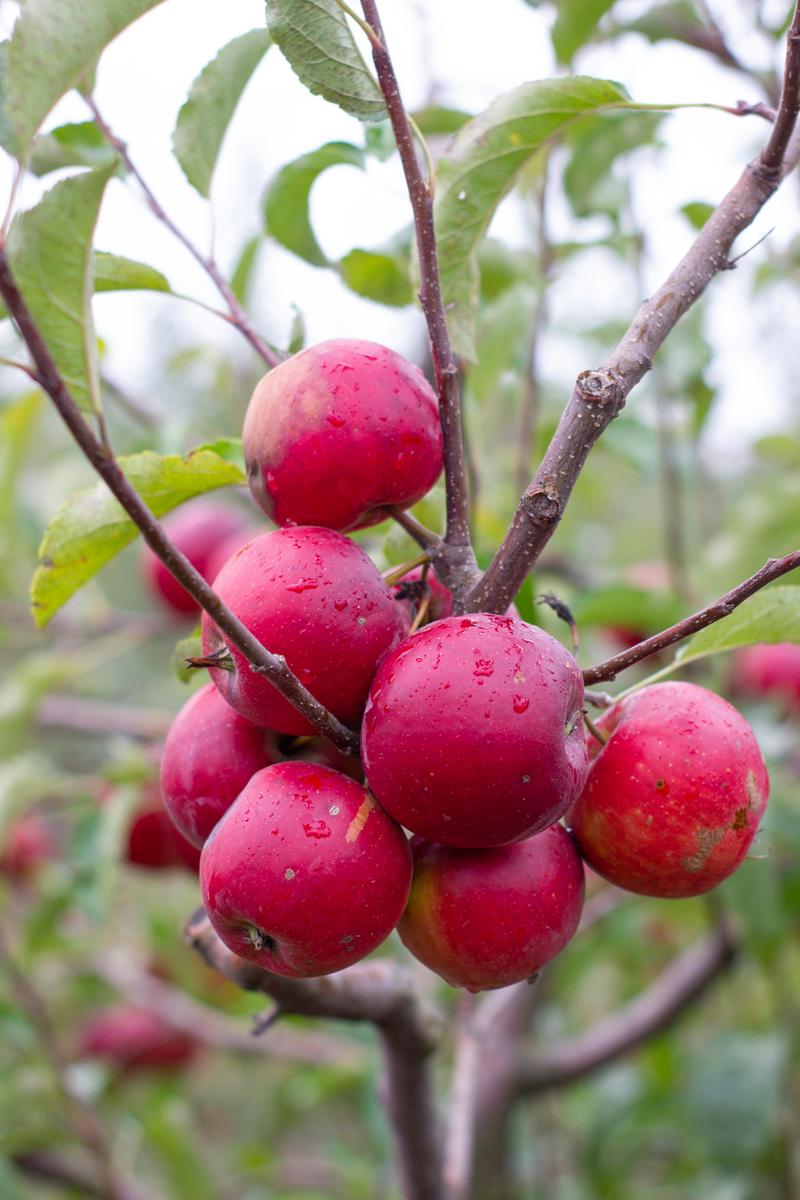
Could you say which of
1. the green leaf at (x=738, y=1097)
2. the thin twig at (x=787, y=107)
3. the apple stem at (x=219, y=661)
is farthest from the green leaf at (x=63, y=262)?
the green leaf at (x=738, y=1097)

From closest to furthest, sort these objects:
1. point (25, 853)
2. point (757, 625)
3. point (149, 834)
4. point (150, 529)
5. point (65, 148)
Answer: point (150, 529) → point (757, 625) → point (65, 148) → point (149, 834) → point (25, 853)

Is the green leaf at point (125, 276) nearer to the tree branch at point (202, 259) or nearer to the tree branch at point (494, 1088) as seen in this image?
the tree branch at point (202, 259)

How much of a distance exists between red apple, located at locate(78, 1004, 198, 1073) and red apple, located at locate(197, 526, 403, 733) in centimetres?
187

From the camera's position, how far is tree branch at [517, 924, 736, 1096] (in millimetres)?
1582

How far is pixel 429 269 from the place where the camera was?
0.58 m

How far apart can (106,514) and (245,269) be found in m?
0.63

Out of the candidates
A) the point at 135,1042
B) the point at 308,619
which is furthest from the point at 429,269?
the point at 135,1042

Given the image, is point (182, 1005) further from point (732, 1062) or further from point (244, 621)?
point (244, 621)

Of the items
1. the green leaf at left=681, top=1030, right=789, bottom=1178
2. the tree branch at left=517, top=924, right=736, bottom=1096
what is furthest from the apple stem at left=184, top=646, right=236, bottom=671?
the green leaf at left=681, top=1030, right=789, bottom=1178

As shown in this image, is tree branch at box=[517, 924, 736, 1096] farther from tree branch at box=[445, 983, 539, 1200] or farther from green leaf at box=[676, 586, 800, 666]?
green leaf at box=[676, 586, 800, 666]

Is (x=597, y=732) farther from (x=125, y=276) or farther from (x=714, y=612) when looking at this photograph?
(x=125, y=276)

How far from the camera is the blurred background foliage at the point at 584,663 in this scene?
49.0 inches

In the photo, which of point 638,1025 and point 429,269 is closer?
point 429,269

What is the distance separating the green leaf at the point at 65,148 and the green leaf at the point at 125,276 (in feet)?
0.54
